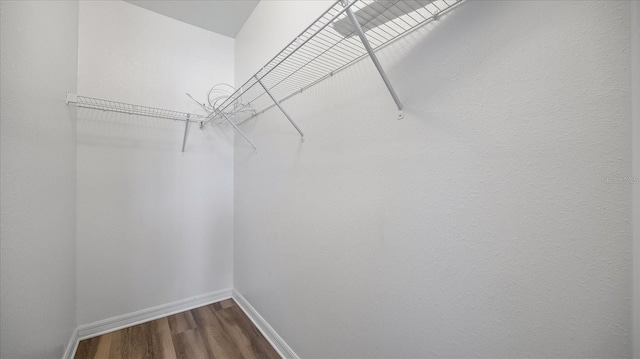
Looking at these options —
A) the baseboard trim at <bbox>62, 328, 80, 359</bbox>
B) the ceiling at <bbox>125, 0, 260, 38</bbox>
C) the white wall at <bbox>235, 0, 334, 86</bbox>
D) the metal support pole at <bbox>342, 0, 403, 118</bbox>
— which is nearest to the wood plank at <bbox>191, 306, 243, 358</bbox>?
the baseboard trim at <bbox>62, 328, 80, 359</bbox>

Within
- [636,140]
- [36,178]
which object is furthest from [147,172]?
[636,140]

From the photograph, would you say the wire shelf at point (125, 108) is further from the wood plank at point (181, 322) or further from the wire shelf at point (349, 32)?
the wood plank at point (181, 322)

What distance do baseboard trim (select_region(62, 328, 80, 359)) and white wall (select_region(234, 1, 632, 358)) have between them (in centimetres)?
160

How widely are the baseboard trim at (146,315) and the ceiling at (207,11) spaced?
8.02ft

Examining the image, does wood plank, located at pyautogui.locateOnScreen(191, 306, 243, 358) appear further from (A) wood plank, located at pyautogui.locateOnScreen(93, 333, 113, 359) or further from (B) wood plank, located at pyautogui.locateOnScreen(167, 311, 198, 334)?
(A) wood plank, located at pyautogui.locateOnScreen(93, 333, 113, 359)

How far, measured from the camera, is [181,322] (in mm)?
Result: 1836

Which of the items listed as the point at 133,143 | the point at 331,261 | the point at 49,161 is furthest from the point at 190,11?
the point at 331,261

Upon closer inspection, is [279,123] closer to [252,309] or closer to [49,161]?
[49,161]

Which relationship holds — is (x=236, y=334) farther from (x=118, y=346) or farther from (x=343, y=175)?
(x=343, y=175)

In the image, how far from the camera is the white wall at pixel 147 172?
64.7 inches

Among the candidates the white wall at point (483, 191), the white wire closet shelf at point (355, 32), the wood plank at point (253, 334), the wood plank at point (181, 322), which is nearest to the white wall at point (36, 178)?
the wood plank at point (181, 322)

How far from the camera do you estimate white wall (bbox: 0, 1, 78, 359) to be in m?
0.76

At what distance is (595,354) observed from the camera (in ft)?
1.58

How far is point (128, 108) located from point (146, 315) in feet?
5.48
